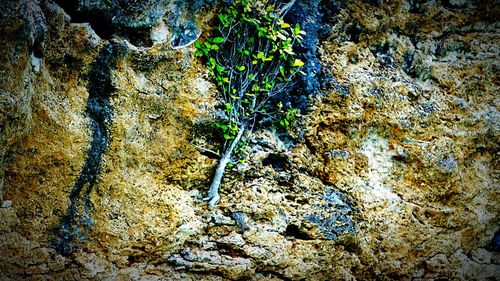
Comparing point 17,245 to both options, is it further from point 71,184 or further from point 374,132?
point 374,132

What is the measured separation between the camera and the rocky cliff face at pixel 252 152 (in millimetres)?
2840

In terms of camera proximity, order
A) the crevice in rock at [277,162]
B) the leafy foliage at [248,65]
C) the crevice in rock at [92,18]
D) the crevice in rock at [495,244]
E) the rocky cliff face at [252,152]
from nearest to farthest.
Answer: the rocky cliff face at [252,152] → the crevice in rock at [92,18] → the leafy foliage at [248,65] → the crevice in rock at [277,162] → the crevice in rock at [495,244]

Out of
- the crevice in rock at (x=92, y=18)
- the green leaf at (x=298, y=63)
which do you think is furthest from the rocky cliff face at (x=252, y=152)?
the green leaf at (x=298, y=63)

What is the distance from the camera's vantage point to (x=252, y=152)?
371 centimetres

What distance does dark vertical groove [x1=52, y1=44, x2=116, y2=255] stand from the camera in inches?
112

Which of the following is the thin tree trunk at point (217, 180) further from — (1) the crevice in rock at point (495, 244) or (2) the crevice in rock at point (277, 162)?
(1) the crevice in rock at point (495, 244)

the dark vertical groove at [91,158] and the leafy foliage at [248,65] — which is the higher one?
the leafy foliage at [248,65]

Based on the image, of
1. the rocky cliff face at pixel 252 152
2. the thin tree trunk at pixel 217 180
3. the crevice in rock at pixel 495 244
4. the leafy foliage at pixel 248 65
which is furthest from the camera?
the crevice in rock at pixel 495 244

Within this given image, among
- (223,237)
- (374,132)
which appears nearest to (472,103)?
(374,132)

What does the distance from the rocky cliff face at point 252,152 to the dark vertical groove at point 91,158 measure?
0.01 m

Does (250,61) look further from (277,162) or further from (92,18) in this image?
(92,18)

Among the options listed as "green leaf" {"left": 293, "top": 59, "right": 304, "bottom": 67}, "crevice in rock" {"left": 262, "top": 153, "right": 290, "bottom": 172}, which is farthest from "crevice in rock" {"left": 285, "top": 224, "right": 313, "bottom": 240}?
"green leaf" {"left": 293, "top": 59, "right": 304, "bottom": 67}

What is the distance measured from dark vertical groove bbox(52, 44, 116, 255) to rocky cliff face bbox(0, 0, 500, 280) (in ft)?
0.04

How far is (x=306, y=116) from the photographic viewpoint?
3.90 meters
